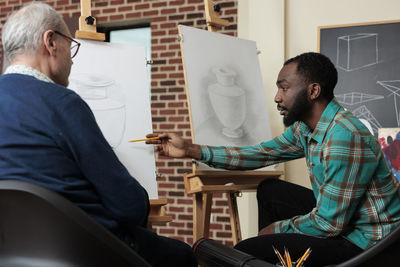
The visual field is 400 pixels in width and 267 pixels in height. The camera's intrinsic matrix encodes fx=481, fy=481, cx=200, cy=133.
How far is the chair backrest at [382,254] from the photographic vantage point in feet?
4.61

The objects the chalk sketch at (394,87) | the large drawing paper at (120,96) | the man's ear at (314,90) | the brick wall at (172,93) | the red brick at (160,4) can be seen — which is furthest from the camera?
the red brick at (160,4)

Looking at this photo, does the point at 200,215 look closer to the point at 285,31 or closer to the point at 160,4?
the point at 285,31

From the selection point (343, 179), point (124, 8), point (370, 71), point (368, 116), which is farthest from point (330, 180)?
point (124, 8)

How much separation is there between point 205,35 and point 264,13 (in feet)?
3.29

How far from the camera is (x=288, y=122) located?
221 centimetres

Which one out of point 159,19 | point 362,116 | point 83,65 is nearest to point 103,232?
point 83,65

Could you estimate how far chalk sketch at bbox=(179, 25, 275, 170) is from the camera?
2.65 metres

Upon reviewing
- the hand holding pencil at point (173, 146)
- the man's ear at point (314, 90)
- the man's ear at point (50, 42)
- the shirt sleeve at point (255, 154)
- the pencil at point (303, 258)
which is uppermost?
the man's ear at point (50, 42)

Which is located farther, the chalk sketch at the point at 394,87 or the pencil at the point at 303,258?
the chalk sketch at the point at 394,87

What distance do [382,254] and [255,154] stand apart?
1.06 meters

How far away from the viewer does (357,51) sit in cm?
336

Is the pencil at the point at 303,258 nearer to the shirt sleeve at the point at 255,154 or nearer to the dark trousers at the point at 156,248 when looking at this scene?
the dark trousers at the point at 156,248

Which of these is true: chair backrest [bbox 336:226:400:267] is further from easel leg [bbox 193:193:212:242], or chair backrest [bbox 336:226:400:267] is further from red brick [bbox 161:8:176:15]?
red brick [bbox 161:8:176:15]

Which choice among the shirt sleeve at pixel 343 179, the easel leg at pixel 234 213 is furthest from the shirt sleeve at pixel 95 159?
the easel leg at pixel 234 213
